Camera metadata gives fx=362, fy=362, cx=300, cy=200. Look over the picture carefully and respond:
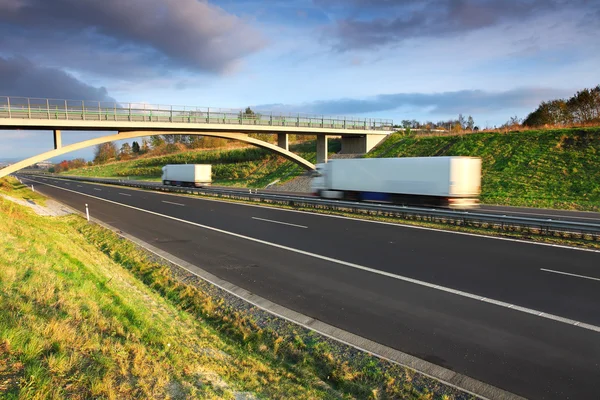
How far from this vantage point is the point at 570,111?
4609 centimetres

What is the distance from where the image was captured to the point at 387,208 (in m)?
19.5

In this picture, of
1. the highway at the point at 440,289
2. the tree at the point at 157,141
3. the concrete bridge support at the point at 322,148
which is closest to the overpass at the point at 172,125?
the concrete bridge support at the point at 322,148

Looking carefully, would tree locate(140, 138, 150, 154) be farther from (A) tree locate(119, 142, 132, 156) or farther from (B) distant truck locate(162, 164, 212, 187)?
(B) distant truck locate(162, 164, 212, 187)

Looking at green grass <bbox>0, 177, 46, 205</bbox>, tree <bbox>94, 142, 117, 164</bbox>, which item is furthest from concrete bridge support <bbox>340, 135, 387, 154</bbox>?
tree <bbox>94, 142, 117, 164</bbox>

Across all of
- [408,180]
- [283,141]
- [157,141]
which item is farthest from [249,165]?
[157,141]

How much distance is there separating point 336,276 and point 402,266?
6.87 ft

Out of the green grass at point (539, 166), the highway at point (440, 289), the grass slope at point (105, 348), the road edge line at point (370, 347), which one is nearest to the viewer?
the grass slope at point (105, 348)

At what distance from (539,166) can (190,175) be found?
35575 millimetres

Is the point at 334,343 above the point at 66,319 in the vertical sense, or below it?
below

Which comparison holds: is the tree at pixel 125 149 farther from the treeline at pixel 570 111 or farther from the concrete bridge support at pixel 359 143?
the treeline at pixel 570 111

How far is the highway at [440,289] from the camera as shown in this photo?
5.40 m

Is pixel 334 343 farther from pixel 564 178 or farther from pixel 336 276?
pixel 564 178

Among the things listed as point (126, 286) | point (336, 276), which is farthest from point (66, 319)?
point (336, 276)

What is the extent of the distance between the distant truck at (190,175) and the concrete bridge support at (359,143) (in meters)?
18.3
